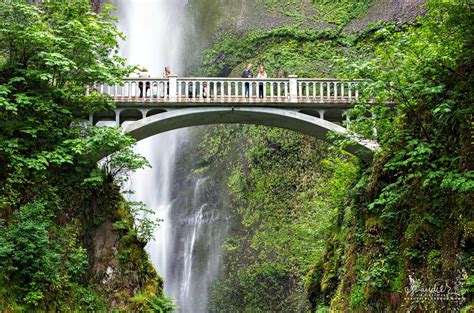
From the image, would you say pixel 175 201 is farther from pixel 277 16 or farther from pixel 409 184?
pixel 409 184

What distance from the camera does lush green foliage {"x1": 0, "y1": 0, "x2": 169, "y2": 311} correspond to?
1337cm

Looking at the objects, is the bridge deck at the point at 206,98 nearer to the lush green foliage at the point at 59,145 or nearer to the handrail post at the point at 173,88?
the handrail post at the point at 173,88

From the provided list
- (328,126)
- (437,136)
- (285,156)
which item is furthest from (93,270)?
(285,156)

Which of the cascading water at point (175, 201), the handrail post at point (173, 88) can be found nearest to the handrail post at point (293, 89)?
the handrail post at point (173, 88)

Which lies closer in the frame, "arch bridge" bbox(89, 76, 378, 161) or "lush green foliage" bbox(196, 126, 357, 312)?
"arch bridge" bbox(89, 76, 378, 161)

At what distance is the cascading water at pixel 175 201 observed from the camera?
2648 cm

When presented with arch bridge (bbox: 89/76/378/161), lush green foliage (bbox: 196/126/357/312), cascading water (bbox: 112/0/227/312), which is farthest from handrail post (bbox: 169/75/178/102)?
lush green foliage (bbox: 196/126/357/312)

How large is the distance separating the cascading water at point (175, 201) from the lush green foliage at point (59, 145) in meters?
7.33

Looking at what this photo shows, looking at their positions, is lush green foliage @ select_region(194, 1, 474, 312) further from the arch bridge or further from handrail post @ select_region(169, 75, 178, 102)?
handrail post @ select_region(169, 75, 178, 102)

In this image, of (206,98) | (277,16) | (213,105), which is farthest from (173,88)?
(277,16)

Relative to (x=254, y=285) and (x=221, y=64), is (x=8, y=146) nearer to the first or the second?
(x=254, y=285)

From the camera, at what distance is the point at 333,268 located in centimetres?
1578

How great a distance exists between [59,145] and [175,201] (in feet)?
49.7

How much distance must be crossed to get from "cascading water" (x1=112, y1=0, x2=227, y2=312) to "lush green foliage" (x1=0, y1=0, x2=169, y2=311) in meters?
7.33
